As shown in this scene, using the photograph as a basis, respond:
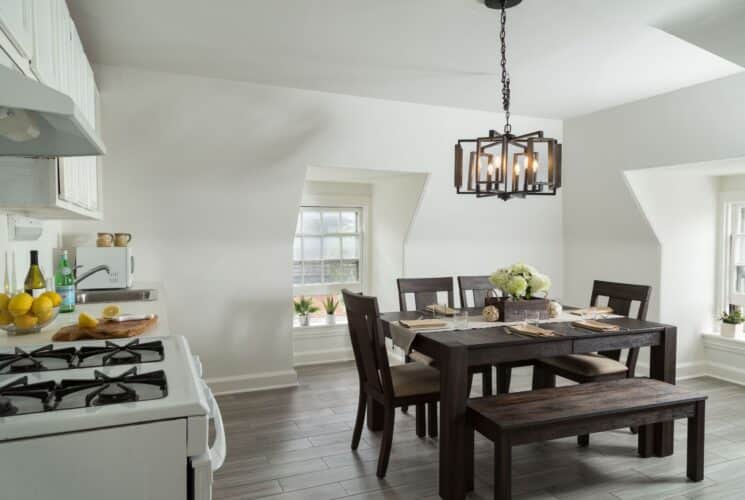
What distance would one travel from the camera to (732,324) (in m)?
4.50

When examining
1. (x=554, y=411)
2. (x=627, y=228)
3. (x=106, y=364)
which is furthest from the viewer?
(x=627, y=228)

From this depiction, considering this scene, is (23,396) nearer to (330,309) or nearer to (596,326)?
(596,326)

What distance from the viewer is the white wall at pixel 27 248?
2.29 meters

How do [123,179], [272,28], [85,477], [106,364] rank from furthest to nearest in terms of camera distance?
[123,179] < [272,28] < [106,364] < [85,477]

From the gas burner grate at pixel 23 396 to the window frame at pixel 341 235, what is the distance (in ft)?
12.1

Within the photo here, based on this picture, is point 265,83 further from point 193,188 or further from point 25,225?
point 25,225

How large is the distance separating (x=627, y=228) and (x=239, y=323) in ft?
11.8

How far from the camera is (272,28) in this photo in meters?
2.87

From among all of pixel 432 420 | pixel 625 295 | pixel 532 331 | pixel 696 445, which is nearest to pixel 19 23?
pixel 532 331

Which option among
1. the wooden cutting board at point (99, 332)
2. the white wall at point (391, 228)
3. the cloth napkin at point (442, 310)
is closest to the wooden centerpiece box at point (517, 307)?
the cloth napkin at point (442, 310)

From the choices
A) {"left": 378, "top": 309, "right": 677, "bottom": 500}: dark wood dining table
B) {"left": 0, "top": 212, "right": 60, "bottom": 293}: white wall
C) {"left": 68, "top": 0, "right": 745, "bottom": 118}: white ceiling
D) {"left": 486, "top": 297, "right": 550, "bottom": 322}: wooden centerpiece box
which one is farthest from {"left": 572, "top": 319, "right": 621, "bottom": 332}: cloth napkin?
{"left": 0, "top": 212, "right": 60, "bottom": 293}: white wall

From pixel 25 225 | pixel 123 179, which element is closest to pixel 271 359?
pixel 123 179

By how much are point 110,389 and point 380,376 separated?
174cm

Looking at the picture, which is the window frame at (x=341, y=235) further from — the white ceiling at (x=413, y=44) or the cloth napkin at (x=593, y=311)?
the cloth napkin at (x=593, y=311)
